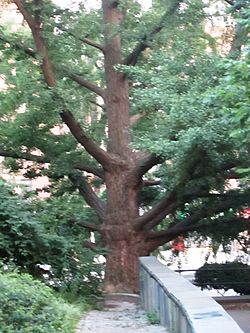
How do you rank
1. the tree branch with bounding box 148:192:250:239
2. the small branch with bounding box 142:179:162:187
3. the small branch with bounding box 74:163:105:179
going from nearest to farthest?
the tree branch with bounding box 148:192:250:239 < the small branch with bounding box 74:163:105:179 < the small branch with bounding box 142:179:162:187

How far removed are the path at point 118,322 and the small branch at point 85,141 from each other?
3965 millimetres

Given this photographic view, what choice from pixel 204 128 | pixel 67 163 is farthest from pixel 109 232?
pixel 204 128

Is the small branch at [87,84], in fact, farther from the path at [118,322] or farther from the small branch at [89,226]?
the path at [118,322]

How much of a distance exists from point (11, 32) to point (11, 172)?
3862mm

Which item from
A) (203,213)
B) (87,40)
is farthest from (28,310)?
(87,40)

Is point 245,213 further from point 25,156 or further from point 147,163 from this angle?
point 25,156

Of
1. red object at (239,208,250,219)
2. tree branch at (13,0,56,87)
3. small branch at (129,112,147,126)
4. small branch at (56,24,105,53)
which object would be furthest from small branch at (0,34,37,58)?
red object at (239,208,250,219)

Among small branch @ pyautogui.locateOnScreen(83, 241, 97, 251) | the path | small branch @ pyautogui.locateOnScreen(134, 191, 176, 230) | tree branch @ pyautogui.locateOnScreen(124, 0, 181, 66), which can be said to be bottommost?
the path

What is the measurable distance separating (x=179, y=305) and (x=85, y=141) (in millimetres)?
8836

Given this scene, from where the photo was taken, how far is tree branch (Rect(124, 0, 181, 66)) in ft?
47.9

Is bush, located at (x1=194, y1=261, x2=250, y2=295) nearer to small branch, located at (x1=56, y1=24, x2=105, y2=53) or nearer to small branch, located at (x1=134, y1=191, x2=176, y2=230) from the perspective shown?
small branch, located at (x1=134, y1=191, x2=176, y2=230)

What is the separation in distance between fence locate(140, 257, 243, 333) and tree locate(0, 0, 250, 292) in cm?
273

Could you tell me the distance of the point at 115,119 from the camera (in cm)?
1692

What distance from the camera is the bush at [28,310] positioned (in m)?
7.37
